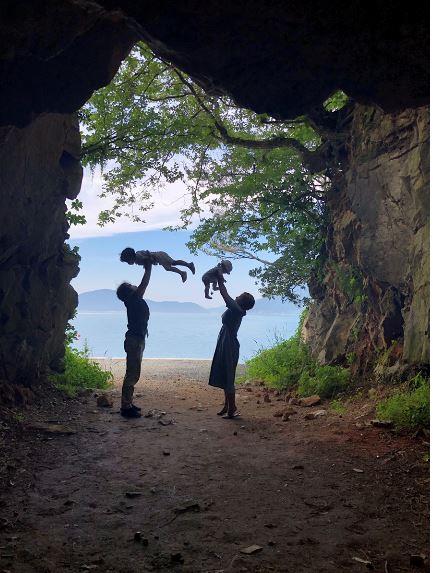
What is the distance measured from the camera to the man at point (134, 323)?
26.7 ft

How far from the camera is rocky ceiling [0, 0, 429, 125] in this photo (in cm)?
433

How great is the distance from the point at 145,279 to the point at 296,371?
4577 millimetres

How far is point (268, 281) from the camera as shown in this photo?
15469 mm

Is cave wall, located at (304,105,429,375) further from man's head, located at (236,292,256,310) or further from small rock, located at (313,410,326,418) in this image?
man's head, located at (236,292,256,310)

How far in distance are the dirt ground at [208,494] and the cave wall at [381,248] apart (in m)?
1.77

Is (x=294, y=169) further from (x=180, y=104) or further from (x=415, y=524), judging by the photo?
(x=415, y=524)

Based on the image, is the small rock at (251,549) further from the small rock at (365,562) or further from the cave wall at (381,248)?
the cave wall at (381,248)

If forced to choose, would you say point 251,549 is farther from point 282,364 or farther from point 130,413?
point 282,364

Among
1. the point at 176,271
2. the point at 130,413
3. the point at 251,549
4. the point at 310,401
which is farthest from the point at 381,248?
the point at 251,549

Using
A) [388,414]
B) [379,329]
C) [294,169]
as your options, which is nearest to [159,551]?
[388,414]

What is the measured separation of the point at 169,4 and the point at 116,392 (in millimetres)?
8191

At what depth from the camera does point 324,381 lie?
9094mm

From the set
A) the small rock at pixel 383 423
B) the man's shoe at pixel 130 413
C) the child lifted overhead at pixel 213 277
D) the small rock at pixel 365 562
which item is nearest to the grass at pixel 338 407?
the small rock at pixel 383 423

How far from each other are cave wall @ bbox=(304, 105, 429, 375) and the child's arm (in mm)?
4318
